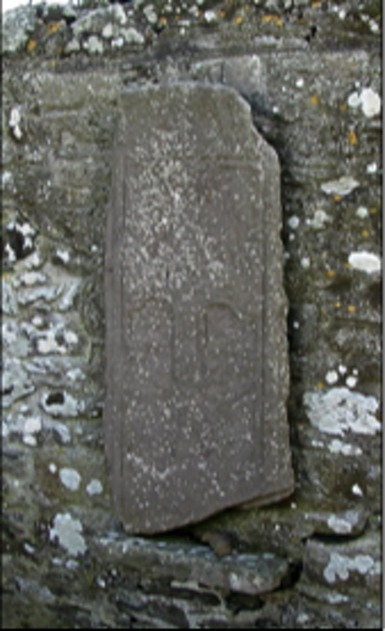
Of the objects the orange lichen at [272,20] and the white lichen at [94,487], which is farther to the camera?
the white lichen at [94,487]

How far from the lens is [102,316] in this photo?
275 cm

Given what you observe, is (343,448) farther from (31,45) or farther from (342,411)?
(31,45)

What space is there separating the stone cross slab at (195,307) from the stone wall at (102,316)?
0.11 metres

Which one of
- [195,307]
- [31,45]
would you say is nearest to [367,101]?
[195,307]

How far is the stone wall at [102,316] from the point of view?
8.04 feet

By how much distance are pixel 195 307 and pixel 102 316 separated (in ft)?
1.38

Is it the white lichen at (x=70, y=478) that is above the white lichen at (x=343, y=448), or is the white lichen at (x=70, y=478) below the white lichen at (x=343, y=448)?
below

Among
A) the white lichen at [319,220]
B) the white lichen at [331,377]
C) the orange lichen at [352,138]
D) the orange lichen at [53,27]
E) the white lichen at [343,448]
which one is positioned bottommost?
the white lichen at [343,448]

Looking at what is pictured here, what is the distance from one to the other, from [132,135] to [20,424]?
1.20 m

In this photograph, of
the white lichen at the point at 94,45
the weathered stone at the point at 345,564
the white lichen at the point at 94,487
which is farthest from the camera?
the white lichen at the point at 94,487

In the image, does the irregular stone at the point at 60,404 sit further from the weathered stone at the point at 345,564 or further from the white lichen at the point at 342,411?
the weathered stone at the point at 345,564

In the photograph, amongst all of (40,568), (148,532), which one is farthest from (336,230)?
(40,568)

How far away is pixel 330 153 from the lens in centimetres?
245

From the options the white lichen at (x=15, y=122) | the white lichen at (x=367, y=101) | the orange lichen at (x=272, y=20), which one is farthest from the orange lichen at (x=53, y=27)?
the white lichen at (x=367, y=101)
